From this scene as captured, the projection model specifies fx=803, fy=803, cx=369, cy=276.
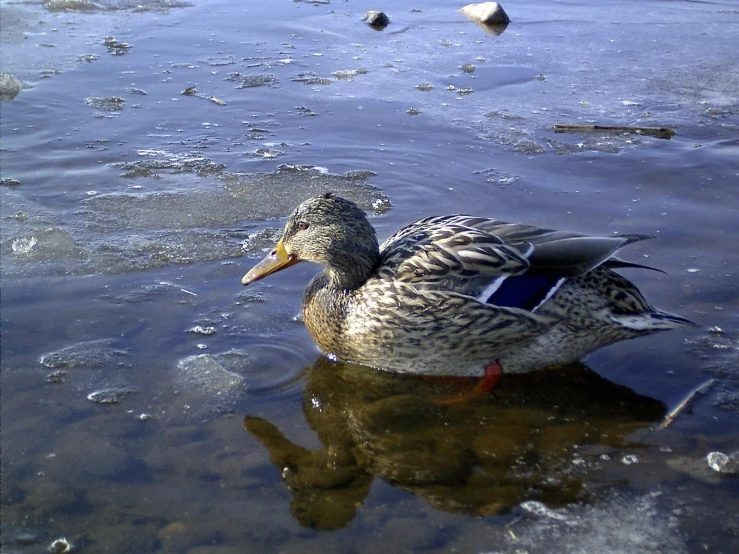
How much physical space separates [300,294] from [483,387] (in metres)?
1.28

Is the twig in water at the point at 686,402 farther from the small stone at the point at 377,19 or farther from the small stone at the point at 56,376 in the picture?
the small stone at the point at 377,19

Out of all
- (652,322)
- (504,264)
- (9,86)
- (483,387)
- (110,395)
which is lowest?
(483,387)

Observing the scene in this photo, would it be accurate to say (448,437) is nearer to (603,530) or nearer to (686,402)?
(603,530)

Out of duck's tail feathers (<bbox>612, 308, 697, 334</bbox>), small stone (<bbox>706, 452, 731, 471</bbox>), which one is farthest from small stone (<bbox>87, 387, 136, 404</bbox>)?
small stone (<bbox>706, 452, 731, 471</bbox>)

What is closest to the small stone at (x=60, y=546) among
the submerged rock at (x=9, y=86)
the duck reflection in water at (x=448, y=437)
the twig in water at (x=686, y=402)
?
the duck reflection in water at (x=448, y=437)

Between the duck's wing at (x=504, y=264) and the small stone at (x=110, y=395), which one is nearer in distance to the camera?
the small stone at (x=110, y=395)

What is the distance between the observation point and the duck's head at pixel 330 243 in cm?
411

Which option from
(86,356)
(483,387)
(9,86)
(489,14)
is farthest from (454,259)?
(489,14)

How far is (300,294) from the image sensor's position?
468cm

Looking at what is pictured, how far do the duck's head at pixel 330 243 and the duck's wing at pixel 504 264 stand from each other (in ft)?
0.76

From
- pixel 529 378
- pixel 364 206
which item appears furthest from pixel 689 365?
pixel 364 206

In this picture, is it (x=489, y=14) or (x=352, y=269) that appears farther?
(x=489, y=14)

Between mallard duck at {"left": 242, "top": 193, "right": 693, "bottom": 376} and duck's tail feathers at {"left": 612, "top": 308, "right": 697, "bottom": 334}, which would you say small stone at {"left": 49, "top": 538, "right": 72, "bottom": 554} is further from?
duck's tail feathers at {"left": 612, "top": 308, "right": 697, "bottom": 334}

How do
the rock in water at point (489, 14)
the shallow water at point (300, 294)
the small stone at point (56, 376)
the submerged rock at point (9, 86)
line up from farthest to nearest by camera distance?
the rock in water at point (489, 14), the submerged rock at point (9, 86), the small stone at point (56, 376), the shallow water at point (300, 294)
